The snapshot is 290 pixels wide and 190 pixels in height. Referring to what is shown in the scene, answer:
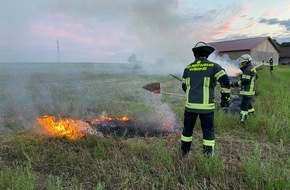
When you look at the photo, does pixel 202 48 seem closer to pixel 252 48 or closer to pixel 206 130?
pixel 206 130

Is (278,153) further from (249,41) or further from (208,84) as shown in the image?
(249,41)

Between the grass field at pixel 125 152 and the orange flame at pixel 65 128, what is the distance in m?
0.17

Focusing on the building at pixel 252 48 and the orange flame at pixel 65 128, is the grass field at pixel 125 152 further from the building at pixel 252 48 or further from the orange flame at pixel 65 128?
the building at pixel 252 48

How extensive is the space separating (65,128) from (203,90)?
3.15m

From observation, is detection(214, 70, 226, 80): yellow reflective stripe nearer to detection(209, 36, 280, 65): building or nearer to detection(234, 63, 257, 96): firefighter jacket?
detection(234, 63, 257, 96): firefighter jacket

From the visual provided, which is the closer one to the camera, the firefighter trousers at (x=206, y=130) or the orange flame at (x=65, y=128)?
the firefighter trousers at (x=206, y=130)

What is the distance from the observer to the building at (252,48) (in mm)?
40562

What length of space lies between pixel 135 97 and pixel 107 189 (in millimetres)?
8028

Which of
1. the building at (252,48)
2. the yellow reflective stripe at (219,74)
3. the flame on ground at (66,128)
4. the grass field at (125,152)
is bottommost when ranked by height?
the grass field at (125,152)

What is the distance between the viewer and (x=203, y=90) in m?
5.07

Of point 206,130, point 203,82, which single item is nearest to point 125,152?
point 206,130

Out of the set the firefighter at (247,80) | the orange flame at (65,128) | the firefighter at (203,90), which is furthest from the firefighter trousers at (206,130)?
the firefighter at (247,80)

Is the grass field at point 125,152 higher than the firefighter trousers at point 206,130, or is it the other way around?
the firefighter trousers at point 206,130

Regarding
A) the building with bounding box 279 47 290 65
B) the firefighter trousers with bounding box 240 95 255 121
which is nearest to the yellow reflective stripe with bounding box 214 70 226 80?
the firefighter trousers with bounding box 240 95 255 121
